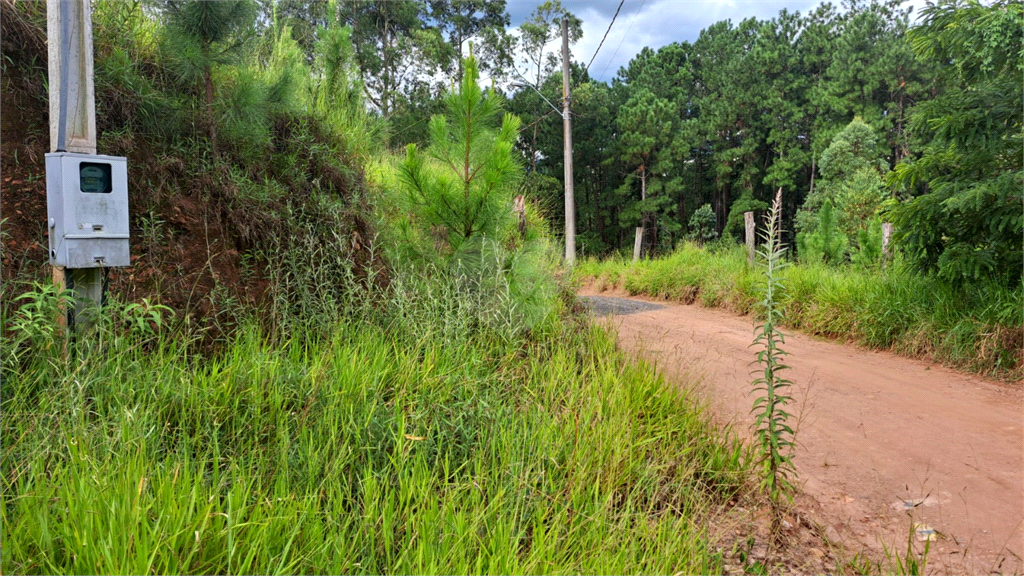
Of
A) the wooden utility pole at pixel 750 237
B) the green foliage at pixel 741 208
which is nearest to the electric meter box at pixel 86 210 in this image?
the wooden utility pole at pixel 750 237

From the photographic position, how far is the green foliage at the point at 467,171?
14.8ft

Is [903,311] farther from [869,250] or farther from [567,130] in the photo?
[567,130]

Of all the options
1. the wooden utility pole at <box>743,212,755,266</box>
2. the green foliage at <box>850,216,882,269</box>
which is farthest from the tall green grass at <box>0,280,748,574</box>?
the wooden utility pole at <box>743,212,755,266</box>

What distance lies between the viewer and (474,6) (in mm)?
12836

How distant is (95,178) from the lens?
2.49 metres

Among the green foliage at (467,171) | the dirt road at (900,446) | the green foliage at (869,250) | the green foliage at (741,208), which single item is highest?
the green foliage at (741,208)

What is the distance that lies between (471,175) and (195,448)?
3.05m

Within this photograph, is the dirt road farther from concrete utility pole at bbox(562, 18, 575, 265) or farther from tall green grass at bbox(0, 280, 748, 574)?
concrete utility pole at bbox(562, 18, 575, 265)

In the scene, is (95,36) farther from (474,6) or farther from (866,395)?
(474,6)

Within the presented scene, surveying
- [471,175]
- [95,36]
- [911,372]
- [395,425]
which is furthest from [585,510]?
[911,372]

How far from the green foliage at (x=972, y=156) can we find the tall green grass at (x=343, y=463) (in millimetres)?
4384

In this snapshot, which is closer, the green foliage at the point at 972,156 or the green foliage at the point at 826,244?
the green foliage at the point at 972,156

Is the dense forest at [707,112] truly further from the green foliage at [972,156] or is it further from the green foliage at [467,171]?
the green foliage at [467,171]

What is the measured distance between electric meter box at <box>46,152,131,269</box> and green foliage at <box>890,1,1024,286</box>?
6739 mm
